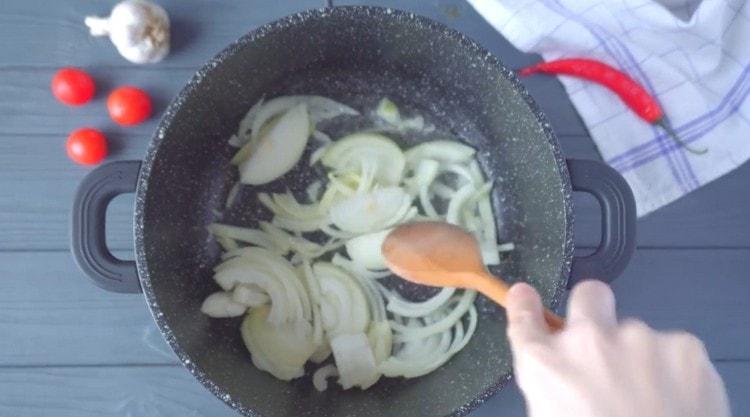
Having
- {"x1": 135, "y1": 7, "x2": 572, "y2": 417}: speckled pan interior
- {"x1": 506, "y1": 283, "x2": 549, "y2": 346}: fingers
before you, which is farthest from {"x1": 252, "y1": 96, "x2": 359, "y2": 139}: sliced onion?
{"x1": 506, "y1": 283, "x2": 549, "y2": 346}: fingers

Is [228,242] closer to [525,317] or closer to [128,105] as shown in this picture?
[128,105]

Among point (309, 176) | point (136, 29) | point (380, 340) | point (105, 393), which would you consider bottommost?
point (105, 393)

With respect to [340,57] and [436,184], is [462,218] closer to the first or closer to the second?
[436,184]

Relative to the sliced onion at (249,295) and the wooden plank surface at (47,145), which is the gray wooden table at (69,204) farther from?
the sliced onion at (249,295)

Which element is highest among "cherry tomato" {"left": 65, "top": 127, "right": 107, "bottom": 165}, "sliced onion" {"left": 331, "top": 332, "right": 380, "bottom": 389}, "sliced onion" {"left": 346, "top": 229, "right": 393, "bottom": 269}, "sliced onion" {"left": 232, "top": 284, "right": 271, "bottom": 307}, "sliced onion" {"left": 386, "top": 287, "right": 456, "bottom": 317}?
"cherry tomato" {"left": 65, "top": 127, "right": 107, "bottom": 165}

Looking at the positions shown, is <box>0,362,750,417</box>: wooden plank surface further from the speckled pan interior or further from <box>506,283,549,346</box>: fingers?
<box>506,283,549,346</box>: fingers

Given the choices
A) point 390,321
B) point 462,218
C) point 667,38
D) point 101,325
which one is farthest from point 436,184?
point 101,325

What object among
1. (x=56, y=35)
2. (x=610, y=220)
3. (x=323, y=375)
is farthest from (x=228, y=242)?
(x=610, y=220)
